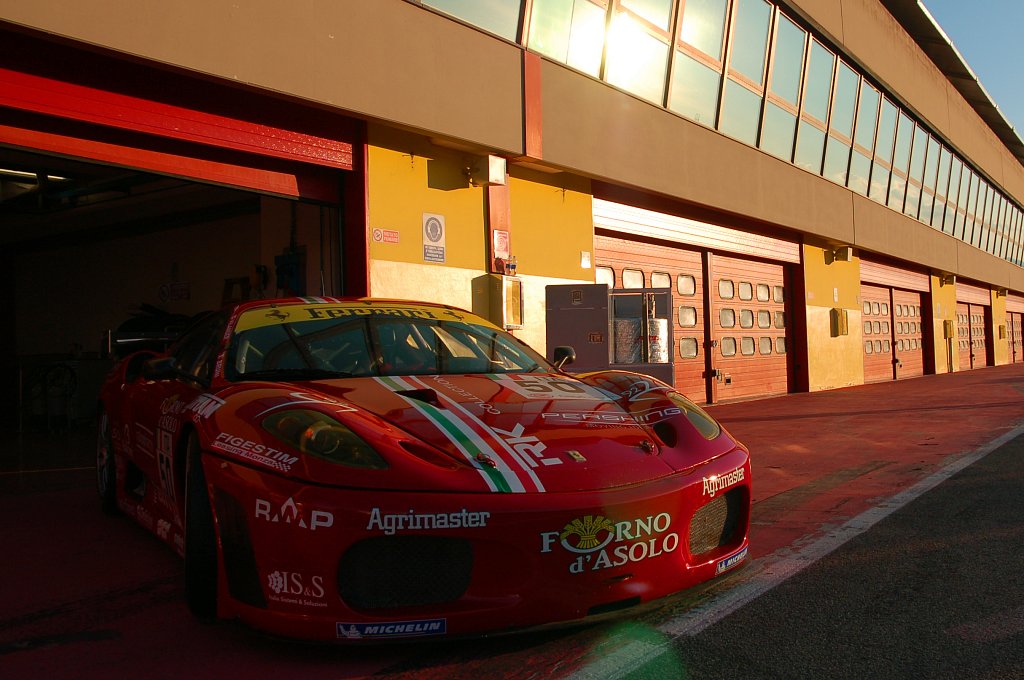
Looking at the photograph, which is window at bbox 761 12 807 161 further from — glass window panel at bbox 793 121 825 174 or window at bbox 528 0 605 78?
window at bbox 528 0 605 78

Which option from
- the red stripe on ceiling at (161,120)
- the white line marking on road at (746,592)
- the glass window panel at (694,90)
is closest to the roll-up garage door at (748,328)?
the glass window panel at (694,90)

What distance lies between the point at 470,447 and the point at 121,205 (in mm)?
12275

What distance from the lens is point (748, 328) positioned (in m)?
14.9

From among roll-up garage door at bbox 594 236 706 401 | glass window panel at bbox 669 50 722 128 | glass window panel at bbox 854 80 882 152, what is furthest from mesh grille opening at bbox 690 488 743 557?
glass window panel at bbox 854 80 882 152

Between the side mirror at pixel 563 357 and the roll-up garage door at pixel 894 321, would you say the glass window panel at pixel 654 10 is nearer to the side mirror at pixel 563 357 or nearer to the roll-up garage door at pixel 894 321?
the side mirror at pixel 563 357

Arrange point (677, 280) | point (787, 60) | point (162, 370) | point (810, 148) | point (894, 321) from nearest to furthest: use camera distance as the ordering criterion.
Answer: point (162, 370), point (677, 280), point (787, 60), point (810, 148), point (894, 321)

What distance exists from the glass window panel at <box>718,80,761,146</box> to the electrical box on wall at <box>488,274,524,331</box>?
6.07 meters

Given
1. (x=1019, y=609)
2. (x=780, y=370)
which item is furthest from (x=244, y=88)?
(x=780, y=370)

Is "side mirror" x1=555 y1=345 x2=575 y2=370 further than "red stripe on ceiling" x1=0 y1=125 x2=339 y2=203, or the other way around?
"red stripe on ceiling" x1=0 y1=125 x2=339 y2=203

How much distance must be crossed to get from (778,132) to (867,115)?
5.60m

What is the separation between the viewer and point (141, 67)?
631cm

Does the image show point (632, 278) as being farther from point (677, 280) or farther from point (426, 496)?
point (426, 496)

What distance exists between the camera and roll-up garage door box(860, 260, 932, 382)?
2081cm

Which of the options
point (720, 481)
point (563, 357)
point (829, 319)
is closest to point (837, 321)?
point (829, 319)
